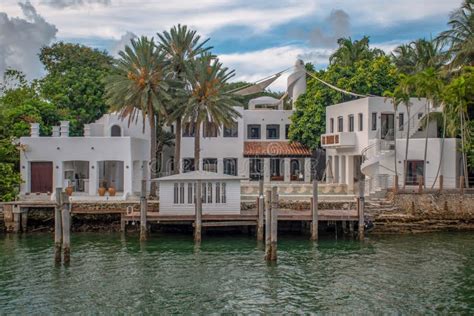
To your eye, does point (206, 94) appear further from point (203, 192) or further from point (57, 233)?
point (57, 233)

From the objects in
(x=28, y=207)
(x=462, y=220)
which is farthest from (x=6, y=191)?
(x=462, y=220)

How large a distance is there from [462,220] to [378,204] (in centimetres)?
594

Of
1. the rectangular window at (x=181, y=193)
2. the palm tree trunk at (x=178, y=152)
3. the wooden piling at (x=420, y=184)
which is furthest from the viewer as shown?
the palm tree trunk at (x=178, y=152)

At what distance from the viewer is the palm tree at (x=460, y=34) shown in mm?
46000

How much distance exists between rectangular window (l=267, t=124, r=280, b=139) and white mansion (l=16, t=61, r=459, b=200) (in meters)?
0.10

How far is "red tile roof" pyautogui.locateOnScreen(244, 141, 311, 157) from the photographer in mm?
53781

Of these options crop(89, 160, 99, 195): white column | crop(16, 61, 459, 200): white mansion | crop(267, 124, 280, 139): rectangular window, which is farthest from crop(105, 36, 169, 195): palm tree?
crop(267, 124, 280, 139): rectangular window

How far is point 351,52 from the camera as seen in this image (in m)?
61.5

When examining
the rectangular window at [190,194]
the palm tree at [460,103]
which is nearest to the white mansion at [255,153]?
the palm tree at [460,103]

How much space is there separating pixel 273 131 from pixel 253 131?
1.93 m

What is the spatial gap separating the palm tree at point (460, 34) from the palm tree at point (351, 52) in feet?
46.5

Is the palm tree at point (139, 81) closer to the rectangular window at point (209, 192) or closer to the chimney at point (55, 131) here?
the chimney at point (55, 131)

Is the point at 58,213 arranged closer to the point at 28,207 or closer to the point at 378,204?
the point at 28,207

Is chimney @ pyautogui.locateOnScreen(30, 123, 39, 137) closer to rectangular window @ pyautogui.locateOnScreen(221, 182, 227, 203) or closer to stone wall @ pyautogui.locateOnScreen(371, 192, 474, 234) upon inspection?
rectangular window @ pyautogui.locateOnScreen(221, 182, 227, 203)
